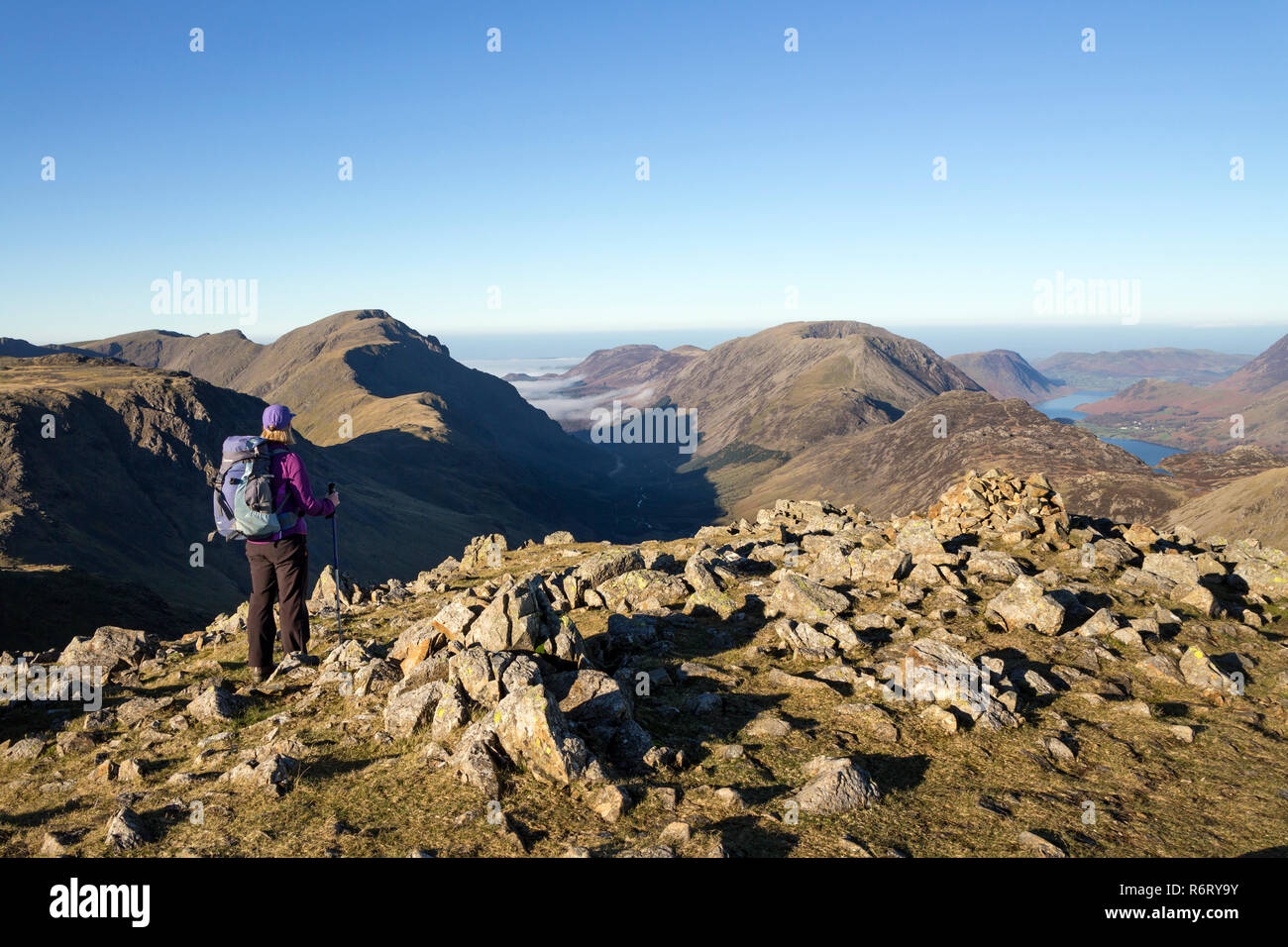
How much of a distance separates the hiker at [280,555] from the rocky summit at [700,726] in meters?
1.03

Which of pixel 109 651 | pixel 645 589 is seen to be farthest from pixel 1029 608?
pixel 109 651

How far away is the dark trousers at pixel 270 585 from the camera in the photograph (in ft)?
47.6

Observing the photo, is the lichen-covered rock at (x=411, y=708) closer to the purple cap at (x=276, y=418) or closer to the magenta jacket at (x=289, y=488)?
the magenta jacket at (x=289, y=488)

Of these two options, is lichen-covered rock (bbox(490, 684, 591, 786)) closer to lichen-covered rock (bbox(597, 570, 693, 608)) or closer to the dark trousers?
the dark trousers

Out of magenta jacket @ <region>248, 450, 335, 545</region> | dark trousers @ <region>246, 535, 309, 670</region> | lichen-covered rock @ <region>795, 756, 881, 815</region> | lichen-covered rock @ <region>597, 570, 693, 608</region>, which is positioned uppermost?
magenta jacket @ <region>248, 450, 335, 545</region>

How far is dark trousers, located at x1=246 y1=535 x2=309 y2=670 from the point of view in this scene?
14516 millimetres

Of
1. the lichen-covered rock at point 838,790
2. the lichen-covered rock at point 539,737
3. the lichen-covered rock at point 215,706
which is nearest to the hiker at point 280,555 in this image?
the lichen-covered rock at point 215,706

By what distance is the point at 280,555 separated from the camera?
1449cm

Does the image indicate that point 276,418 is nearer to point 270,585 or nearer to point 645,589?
point 270,585

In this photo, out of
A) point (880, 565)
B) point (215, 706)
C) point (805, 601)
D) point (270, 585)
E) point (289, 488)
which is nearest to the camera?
point (215, 706)

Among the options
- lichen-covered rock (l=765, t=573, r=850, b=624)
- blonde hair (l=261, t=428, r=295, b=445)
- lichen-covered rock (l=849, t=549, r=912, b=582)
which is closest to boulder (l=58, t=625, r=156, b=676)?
blonde hair (l=261, t=428, r=295, b=445)

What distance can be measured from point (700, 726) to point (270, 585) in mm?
9422

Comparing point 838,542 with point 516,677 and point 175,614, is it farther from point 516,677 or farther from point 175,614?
point 175,614
